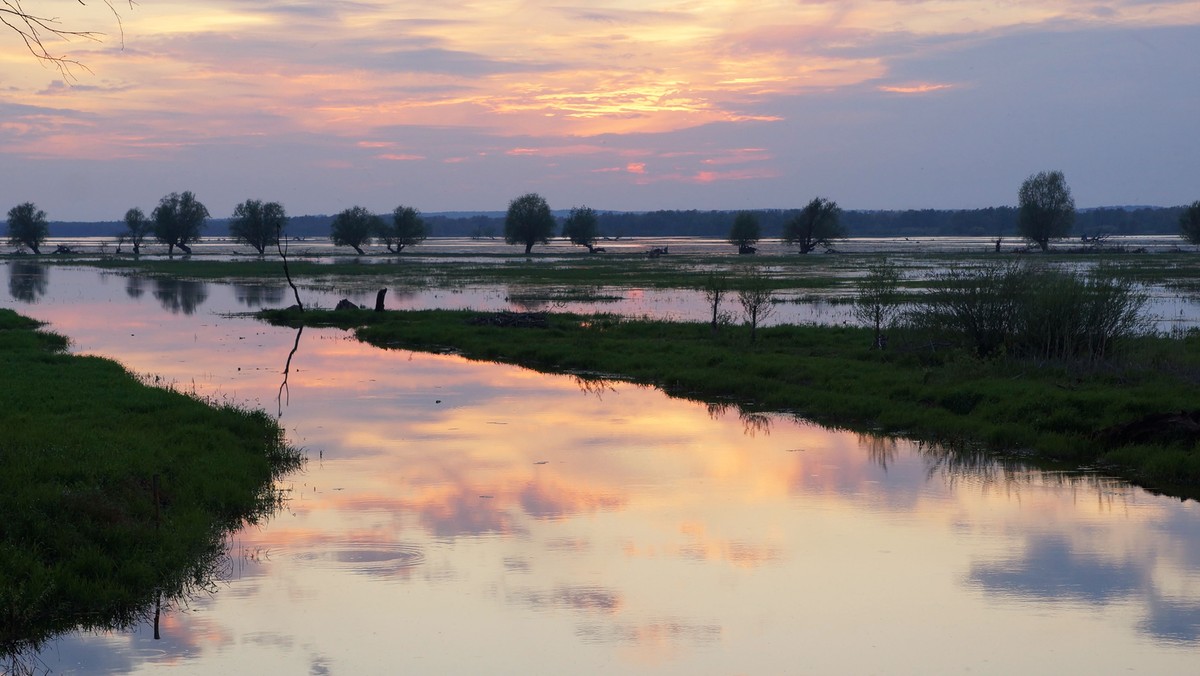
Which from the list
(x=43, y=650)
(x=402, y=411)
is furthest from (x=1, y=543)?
(x=402, y=411)

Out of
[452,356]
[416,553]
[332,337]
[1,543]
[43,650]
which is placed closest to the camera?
[43,650]

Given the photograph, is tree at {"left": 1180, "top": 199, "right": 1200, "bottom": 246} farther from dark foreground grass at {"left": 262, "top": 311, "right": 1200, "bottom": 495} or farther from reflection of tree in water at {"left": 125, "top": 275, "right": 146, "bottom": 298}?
reflection of tree in water at {"left": 125, "top": 275, "right": 146, "bottom": 298}

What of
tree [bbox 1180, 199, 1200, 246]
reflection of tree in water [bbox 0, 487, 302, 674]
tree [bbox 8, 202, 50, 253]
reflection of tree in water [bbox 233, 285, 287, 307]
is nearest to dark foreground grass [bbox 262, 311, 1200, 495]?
reflection of tree in water [bbox 0, 487, 302, 674]

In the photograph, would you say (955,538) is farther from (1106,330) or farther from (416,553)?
(1106,330)

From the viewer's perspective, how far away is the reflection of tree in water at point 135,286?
2489 inches

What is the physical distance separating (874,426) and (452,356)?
1632cm

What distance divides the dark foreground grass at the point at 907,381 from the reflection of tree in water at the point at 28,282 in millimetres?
34002

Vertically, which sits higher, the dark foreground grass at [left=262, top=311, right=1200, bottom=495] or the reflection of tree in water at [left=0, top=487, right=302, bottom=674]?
the dark foreground grass at [left=262, top=311, right=1200, bottom=495]

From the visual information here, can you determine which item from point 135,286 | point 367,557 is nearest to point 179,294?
point 135,286

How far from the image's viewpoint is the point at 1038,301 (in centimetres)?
2417

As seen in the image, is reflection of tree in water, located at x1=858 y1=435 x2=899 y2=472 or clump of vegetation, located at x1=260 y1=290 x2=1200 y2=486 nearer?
reflection of tree in water, located at x1=858 y1=435 x2=899 y2=472

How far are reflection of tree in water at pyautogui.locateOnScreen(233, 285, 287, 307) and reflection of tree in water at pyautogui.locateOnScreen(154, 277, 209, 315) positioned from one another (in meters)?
1.93

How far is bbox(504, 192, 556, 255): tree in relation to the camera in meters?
141

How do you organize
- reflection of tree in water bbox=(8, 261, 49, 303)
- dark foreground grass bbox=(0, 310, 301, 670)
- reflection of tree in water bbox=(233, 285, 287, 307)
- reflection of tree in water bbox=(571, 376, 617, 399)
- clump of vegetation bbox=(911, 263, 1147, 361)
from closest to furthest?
1. dark foreground grass bbox=(0, 310, 301, 670)
2. clump of vegetation bbox=(911, 263, 1147, 361)
3. reflection of tree in water bbox=(571, 376, 617, 399)
4. reflection of tree in water bbox=(233, 285, 287, 307)
5. reflection of tree in water bbox=(8, 261, 49, 303)
